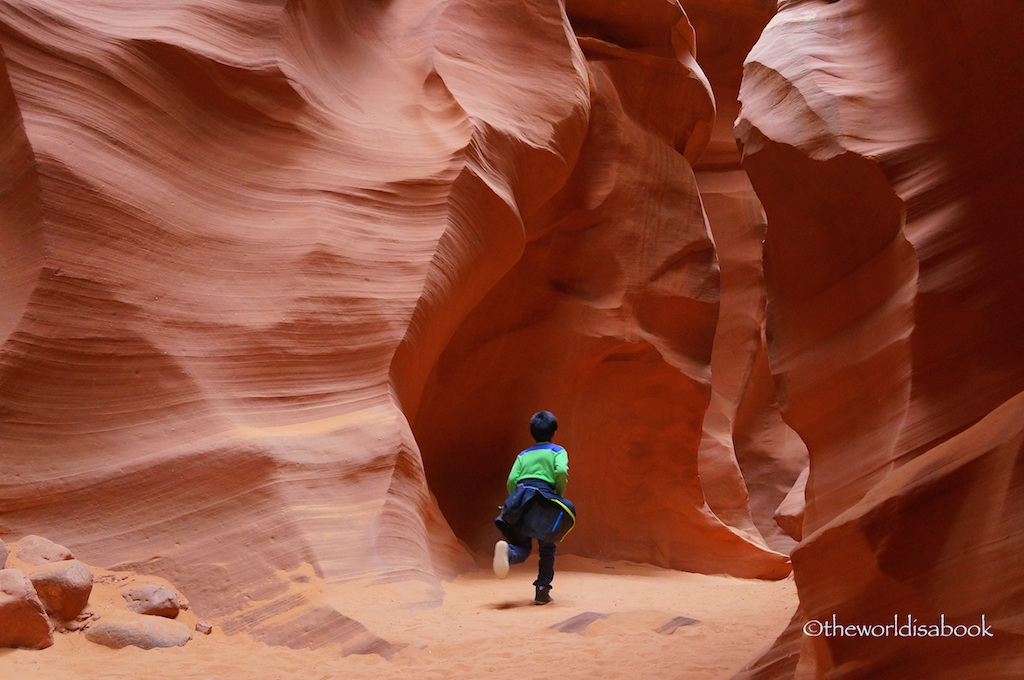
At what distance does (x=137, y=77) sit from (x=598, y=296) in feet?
18.9

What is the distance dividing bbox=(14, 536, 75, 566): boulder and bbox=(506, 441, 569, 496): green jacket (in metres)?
3.07

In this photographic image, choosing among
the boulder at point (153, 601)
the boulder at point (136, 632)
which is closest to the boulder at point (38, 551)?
the boulder at point (153, 601)

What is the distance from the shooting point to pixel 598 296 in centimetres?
1095

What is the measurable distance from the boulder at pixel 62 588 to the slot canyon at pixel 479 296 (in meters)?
0.57

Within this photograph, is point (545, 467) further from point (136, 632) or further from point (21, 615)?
point (21, 615)

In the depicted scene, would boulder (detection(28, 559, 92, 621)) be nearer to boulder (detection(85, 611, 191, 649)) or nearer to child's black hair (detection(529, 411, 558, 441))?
boulder (detection(85, 611, 191, 649))

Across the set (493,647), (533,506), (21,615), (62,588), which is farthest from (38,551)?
(533,506)

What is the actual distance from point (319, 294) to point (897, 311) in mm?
4162

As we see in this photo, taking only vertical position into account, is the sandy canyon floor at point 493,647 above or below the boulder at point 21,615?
below

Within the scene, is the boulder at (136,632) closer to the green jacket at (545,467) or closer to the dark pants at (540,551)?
the dark pants at (540,551)

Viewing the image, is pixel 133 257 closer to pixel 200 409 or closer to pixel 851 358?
pixel 200 409

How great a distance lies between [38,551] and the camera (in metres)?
5.32

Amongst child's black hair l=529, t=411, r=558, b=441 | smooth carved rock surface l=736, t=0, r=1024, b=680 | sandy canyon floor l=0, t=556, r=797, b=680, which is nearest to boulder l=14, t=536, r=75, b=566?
sandy canyon floor l=0, t=556, r=797, b=680

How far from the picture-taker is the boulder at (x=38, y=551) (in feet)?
17.2
